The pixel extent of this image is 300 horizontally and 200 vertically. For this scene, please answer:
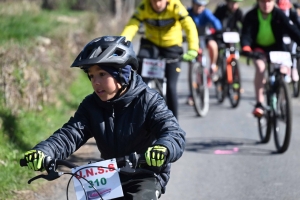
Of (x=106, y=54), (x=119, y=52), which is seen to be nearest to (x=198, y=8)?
(x=119, y=52)

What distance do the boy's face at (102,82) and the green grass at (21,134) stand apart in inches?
94.0

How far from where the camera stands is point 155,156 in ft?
12.6

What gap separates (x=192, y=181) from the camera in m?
7.37

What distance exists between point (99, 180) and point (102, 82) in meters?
0.67

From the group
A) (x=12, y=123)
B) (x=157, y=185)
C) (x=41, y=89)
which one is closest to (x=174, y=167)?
(x=12, y=123)

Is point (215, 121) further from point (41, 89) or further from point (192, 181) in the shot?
point (192, 181)

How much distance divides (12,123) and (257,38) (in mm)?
3283

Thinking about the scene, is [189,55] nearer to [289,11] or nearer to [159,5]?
[159,5]

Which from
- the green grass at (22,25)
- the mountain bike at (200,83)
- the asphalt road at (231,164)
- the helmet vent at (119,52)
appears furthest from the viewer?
the mountain bike at (200,83)

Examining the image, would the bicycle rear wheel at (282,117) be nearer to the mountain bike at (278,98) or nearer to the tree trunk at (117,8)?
the mountain bike at (278,98)

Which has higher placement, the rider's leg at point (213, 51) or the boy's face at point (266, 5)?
the boy's face at point (266, 5)

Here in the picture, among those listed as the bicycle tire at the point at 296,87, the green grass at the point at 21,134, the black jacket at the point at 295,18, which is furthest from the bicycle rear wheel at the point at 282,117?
the bicycle tire at the point at 296,87

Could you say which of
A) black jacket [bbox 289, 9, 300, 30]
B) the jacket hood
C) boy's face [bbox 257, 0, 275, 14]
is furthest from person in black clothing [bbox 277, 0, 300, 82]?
the jacket hood

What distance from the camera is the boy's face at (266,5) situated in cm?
859
